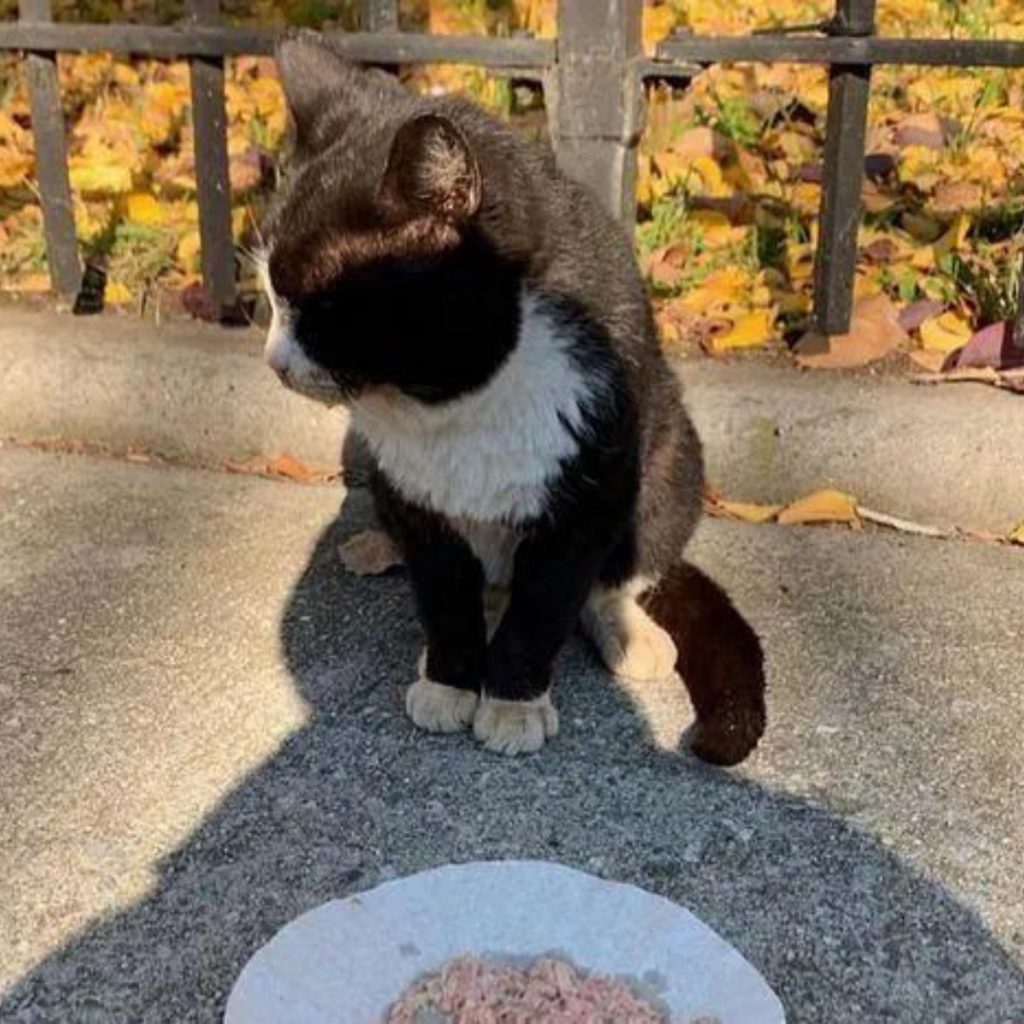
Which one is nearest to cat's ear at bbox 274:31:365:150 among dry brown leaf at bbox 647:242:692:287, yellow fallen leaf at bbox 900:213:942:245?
dry brown leaf at bbox 647:242:692:287

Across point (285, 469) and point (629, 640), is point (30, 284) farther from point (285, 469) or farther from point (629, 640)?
point (629, 640)

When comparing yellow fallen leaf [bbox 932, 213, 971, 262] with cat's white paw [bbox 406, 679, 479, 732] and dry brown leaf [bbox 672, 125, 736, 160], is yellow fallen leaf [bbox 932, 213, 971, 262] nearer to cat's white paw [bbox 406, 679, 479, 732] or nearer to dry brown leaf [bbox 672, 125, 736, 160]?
dry brown leaf [bbox 672, 125, 736, 160]

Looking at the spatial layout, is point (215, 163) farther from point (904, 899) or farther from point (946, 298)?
point (904, 899)

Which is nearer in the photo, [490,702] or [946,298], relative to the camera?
[490,702]

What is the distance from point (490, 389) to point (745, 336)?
1.20 meters

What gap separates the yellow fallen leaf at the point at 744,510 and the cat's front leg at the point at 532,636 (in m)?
0.72

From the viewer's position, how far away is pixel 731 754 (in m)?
1.97

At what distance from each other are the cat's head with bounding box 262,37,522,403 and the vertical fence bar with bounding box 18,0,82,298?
4.44ft

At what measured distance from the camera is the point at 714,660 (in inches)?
83.4

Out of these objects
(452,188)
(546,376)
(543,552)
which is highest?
(452,188)

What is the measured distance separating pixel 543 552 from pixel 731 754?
1.18 ft

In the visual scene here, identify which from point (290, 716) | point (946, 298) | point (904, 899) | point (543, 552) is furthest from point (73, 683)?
point (946, 298)

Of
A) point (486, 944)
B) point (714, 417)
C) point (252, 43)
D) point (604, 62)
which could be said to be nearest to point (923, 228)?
point (714, 417)

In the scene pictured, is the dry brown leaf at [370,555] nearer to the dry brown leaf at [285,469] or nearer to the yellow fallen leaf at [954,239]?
the dry brown leaf at [285,469]
